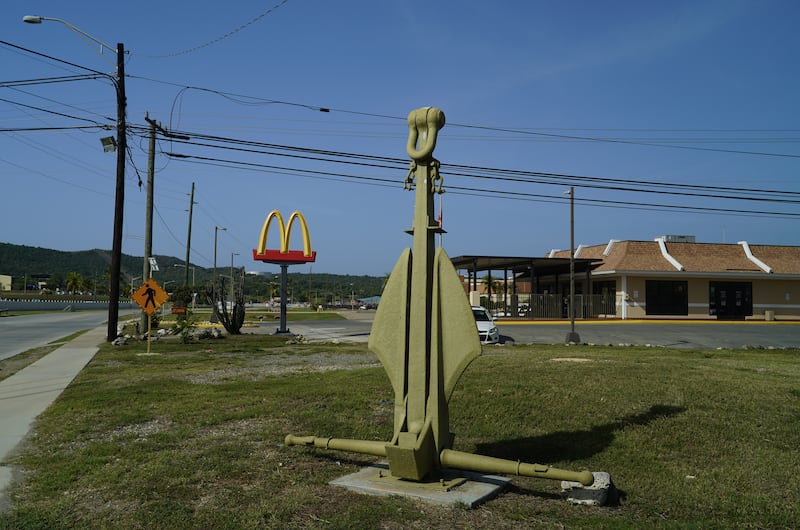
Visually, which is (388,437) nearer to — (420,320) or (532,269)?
(420,320)

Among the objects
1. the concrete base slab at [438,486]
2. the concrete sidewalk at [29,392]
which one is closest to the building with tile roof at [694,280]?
the concrete sidewalk at [29,392]

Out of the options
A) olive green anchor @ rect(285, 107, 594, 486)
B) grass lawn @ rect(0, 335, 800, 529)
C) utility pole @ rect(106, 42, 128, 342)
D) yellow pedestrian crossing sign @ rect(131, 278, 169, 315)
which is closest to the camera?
grass lawn @ rect(0, 335, 800, 529)

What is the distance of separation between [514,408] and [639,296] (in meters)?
34.8

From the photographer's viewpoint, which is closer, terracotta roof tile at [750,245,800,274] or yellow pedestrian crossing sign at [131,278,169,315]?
yellow pedestrian crossing sign at [131,278,169,315]

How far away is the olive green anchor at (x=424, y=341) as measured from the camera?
5.50 meters

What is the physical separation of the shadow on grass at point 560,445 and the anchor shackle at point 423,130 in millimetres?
3303

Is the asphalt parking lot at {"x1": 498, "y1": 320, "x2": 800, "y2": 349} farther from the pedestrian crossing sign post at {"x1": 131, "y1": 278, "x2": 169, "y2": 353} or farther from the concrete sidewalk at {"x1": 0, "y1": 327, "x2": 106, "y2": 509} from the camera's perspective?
the concrete sidewalk at {"x1": 0, "y1": 327, "x2": 106, "y2": 509}

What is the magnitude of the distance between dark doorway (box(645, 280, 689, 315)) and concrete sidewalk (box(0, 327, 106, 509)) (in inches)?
1300

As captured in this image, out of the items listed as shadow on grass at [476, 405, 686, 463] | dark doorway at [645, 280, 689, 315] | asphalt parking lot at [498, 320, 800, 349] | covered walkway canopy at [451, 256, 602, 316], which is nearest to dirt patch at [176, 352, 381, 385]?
shadow on grass at [476, 405, 686, 463]

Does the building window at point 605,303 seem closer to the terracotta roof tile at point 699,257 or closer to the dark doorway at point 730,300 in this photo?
the terracotta roof tile at point 699,257

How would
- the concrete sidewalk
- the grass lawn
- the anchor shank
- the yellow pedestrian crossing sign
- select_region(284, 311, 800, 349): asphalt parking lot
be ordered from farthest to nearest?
select_region(284, 311, 800, 349): asphalt parking lot, the yellow pedestrian crossing sign, the concrete sidewalk, the anchor shank, the grass lawn

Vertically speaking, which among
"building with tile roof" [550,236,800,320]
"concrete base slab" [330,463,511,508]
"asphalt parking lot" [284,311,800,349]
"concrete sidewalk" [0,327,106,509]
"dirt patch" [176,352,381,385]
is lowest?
"concrete sidewalk" [0,327,106,509]

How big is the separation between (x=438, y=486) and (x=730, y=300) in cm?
4334

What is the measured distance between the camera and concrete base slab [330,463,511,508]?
5.24 metres
